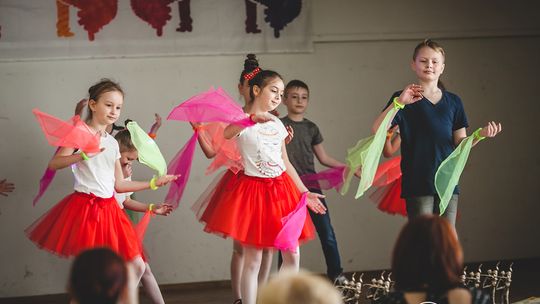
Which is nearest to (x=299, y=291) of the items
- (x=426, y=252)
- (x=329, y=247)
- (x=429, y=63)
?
(x=426, y=252)

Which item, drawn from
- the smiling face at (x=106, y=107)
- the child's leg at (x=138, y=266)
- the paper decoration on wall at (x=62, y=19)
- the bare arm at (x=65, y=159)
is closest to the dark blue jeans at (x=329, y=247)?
the child's leg at (x=138, y=266)

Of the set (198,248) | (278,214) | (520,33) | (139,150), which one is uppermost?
(520,33)

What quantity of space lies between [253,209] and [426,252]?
1.84m

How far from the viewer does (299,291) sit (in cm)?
209

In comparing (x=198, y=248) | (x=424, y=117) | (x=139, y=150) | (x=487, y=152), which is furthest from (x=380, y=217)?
(x=139, y=150)

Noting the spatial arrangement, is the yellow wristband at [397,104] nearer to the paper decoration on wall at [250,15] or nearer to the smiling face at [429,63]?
the smiling face at [429,63]

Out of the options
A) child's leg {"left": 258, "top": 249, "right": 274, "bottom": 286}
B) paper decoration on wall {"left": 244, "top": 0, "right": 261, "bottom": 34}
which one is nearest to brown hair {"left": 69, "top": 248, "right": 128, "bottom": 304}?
child's leg {"left": 258, "top": 249, "right": 274, "bottom": 286}

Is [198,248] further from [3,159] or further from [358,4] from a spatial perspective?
[358,4]

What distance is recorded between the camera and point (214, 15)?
551cm

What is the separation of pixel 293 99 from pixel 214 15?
855 mm

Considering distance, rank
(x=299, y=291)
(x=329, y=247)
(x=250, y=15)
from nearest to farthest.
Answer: (x=299, y=291), (x=329, y=247), (x=250, y=15)

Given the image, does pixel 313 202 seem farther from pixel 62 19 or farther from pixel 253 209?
pixel 62 19

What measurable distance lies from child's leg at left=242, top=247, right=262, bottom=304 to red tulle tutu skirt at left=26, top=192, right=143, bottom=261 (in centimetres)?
52

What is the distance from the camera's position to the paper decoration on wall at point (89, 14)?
530 centimetres
